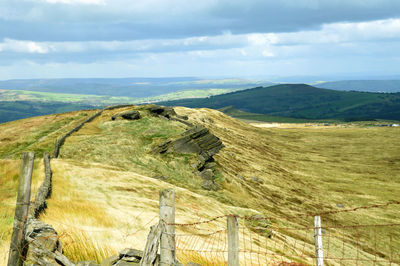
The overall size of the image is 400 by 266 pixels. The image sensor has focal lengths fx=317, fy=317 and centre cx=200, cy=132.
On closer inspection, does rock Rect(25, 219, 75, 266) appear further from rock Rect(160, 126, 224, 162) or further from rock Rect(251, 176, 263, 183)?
rock Rect(251, 176, 263, 183)

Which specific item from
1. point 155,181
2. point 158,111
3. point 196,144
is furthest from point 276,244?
point 158,111

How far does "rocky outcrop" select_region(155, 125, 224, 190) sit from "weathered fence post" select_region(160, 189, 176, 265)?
3213cm

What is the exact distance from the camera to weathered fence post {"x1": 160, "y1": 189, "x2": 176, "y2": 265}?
30.0 feet

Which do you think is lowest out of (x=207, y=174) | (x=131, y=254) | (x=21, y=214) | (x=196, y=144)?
(x=207, y=174)

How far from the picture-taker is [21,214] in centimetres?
1074

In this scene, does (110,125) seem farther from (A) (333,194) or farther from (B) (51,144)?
(A) (333,194)

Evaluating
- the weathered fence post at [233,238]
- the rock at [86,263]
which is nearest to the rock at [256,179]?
the rock at [86,263]

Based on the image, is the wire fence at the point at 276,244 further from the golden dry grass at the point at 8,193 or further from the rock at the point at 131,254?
the golden dry grass at the point at 8,193

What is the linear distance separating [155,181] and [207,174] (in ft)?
39.1

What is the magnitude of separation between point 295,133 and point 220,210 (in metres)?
118

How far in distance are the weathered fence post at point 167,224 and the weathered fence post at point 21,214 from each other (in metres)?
5.02

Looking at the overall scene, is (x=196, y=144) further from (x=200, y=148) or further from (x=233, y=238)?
(x=233, y=238)

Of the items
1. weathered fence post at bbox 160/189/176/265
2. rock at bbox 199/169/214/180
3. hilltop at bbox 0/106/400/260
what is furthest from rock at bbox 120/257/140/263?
rock at bbox 199/169/214/180

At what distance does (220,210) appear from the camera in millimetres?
32344
